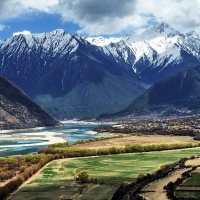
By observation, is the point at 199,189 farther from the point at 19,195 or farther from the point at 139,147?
the point at 139,147

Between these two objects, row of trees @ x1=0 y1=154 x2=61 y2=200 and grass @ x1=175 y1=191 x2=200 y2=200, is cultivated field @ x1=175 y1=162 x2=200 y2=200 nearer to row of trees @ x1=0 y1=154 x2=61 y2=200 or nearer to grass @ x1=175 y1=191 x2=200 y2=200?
grass @ x1=175 y1=191 x2=200 y2=200

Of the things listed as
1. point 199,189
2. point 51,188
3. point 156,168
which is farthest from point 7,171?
point 199,189

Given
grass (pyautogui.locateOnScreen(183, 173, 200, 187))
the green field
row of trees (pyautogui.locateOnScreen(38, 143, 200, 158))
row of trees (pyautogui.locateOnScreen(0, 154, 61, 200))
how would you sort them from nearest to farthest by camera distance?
the green field → grass (pyautogui.locateOnScreen(183, 173, 200, 187)) → row of trees (pyautogui.locateOnScreen(0, 154, 61, 200)) → row of trees (pyautogui.locateOnScreen(38, 143, 200, 158))

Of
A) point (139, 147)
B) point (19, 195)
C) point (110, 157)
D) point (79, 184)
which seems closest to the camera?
point (19, 195)

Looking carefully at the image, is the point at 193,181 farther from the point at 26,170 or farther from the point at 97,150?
the point at 97,150

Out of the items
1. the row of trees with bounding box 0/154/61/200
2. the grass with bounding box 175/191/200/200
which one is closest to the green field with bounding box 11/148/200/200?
the row of trees with bounding box 0/154/61/200

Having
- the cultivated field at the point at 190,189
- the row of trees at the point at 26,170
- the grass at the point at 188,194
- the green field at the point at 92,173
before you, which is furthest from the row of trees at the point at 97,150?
the grass at the point at 188,194

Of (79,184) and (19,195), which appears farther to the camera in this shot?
(79,184)

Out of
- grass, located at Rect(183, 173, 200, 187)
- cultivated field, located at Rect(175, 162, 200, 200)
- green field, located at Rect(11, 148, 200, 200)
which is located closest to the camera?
cultivated field, located at Rect(175, 162, 200, 200)

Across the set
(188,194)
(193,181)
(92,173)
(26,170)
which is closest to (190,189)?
(188,194)
